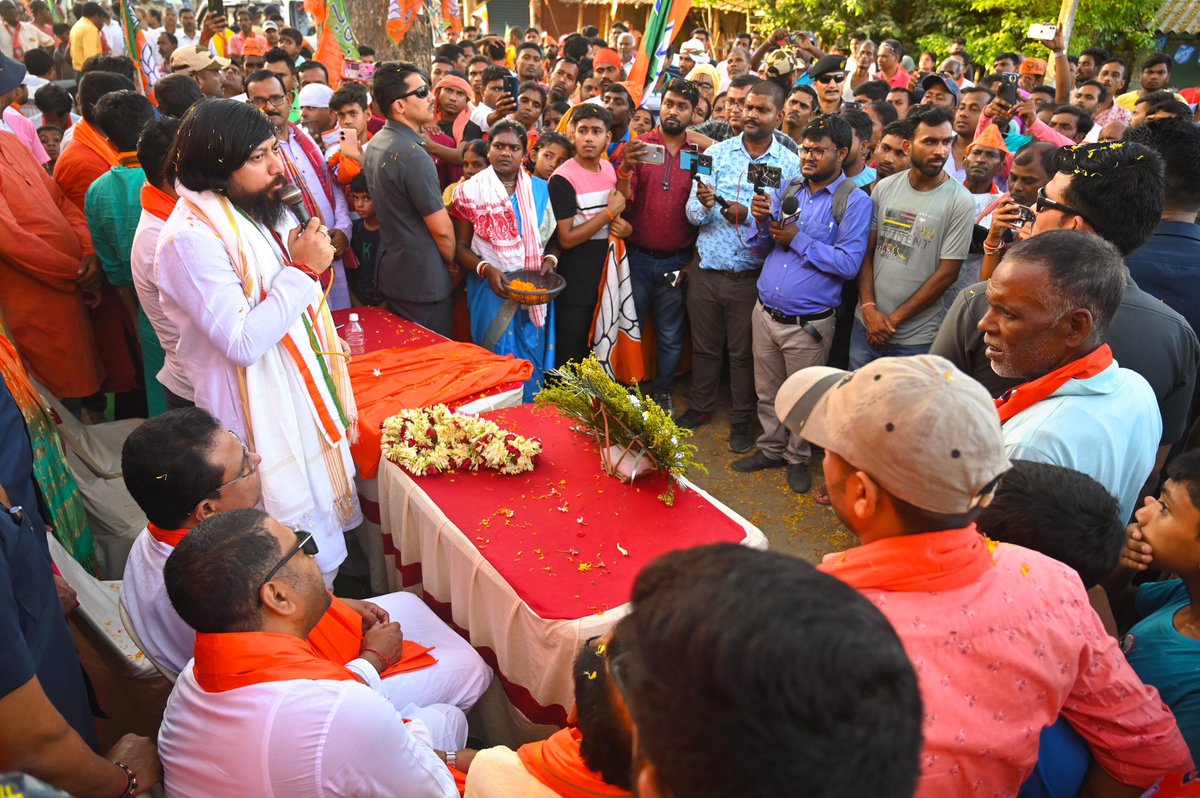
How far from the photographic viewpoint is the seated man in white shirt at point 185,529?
2.19 meters

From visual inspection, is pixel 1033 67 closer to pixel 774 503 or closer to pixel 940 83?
pixel 940 83

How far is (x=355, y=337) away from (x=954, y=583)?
138 inches

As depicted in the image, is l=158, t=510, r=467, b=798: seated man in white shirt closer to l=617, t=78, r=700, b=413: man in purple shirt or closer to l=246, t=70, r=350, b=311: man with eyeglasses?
l=246, t=70, r=350, b=311: man with eyeglasses

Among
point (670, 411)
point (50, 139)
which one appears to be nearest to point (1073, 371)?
point (670, 411)

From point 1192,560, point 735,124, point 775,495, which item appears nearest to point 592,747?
point 1192,560

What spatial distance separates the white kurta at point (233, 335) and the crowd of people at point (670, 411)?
0.04ft

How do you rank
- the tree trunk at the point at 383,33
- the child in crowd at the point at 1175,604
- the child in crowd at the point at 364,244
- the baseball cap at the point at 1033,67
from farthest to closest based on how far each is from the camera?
the tree trunk at the point at 383,33
the baseball cap at the point at 1033,67
the child in crowd at the point at 364,244
the child in crowd at the point at 1175,604

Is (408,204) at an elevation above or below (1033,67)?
below

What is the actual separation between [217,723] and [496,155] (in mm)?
3438

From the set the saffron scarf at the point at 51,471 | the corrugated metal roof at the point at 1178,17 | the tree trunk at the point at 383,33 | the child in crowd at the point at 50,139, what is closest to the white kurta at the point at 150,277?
the saffron scarf at the point at 51,471

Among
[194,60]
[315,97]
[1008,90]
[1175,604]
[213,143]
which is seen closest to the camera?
[1175,604]

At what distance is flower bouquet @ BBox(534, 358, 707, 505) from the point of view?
2752 mm

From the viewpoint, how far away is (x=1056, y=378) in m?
1.97

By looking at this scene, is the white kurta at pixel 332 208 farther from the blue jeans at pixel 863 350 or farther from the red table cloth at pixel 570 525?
the blue jeans at pixel 863 350
